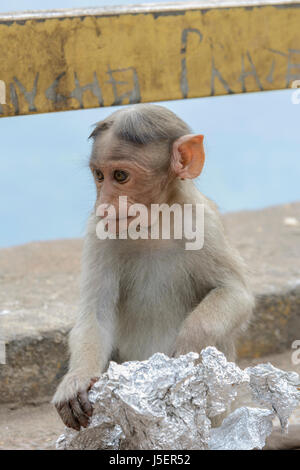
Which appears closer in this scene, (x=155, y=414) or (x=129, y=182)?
(x=155, y=414)

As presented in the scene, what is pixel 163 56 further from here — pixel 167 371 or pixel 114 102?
pixel 167 371

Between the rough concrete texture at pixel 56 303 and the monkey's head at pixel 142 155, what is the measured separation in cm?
168

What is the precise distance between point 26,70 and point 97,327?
1328 mm

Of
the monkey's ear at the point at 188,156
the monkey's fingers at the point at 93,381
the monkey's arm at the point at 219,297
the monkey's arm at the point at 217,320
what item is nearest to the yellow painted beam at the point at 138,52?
the monkey's ear at the point at 188,156

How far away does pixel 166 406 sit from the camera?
3.15 meters

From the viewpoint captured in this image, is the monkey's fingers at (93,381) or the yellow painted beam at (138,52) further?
the yellow painted beam at (138,52)

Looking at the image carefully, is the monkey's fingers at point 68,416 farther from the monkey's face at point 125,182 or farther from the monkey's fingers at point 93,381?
the monkey's face at point 125,182

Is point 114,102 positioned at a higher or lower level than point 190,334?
higher

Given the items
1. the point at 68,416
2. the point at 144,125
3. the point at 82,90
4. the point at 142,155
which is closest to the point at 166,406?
the point at 68,416

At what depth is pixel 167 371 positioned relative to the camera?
318 cm

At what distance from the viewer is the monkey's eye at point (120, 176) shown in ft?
12.0

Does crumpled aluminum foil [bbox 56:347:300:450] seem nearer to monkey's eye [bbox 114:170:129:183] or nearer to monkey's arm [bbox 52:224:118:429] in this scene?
monkey's arm [bbox 52:224:118:429]

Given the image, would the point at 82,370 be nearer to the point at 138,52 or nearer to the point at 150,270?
the point at 150,270

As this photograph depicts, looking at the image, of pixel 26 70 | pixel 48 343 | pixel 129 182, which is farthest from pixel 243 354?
pixel 26 70
